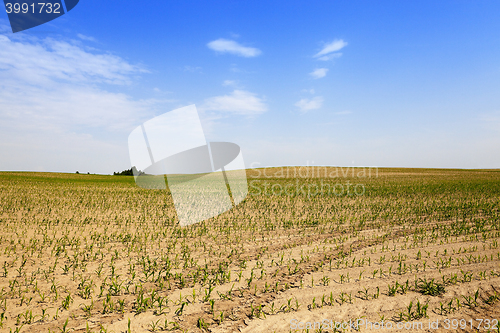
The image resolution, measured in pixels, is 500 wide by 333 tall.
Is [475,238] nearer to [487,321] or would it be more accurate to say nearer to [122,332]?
[487,321]

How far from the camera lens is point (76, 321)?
429cm

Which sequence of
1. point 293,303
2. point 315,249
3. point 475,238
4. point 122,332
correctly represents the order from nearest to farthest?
point 122,332 < point 293,303 < point 315,249 < point 475,238

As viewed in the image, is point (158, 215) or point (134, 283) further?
point (158, 215)

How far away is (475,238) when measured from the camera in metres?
8.68

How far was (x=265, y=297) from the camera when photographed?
197 inches

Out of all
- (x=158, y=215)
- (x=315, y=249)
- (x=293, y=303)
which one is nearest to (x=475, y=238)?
(x=315, y=249)

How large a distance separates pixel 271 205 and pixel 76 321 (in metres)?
13.5

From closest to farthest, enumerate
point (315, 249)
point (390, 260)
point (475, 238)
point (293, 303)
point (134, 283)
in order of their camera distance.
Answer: point (293, 303) → point (134, 283) → point (390, 260) → point (315, 249) → point (475, 238)

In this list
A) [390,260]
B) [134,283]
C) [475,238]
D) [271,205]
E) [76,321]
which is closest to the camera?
[76,321]

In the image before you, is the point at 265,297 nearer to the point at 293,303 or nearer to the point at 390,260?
the point at 293,303

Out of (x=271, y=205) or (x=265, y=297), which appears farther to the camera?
(x=271, y=205)

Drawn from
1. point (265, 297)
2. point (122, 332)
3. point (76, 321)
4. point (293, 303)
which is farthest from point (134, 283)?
point (293, 303)

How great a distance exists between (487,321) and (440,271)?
1.87 metres

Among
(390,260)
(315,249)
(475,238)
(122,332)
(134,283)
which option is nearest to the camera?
(122,332)
